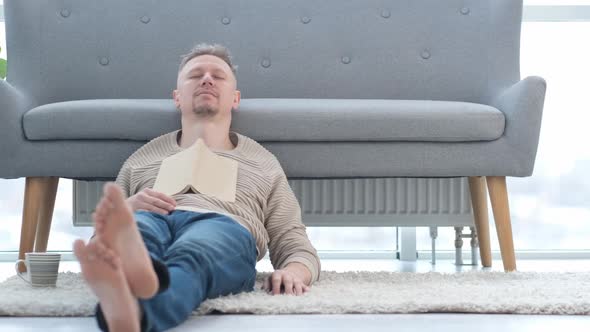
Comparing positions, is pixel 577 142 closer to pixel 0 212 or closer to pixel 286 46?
pixel 286 46

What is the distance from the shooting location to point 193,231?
1.43 meters

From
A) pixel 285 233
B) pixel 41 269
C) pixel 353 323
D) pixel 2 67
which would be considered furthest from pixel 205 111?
pixel 2 67

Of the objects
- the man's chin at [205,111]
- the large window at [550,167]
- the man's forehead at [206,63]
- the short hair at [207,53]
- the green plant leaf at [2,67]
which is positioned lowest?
the large window at [550,167]

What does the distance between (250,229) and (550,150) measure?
1.92 metres

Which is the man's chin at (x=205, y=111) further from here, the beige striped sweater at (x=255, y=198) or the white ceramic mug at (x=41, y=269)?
the white ceramic mug at (x=41, y=269)

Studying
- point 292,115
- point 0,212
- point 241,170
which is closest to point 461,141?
point 292,115

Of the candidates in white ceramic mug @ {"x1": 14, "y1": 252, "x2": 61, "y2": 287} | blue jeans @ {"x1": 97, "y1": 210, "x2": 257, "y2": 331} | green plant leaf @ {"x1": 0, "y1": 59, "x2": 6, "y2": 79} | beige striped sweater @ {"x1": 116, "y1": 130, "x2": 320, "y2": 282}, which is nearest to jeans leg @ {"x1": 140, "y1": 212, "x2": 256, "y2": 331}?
blue jeans @ {"x1": 97, "y1": 210, "x2": 257, "y2": 331}

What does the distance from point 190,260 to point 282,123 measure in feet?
3.00

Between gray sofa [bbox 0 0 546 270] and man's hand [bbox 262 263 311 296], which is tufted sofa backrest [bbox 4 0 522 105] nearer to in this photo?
gray sofa [bbox 0 0 546 270]

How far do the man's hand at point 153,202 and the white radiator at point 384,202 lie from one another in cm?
116

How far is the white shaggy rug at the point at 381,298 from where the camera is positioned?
1.44m

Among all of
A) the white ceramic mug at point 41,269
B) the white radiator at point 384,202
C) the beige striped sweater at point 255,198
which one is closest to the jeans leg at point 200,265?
the beige striped sweater at point 255,198

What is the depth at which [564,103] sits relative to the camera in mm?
3271

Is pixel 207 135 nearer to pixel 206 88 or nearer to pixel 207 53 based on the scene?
pixel 206 88
